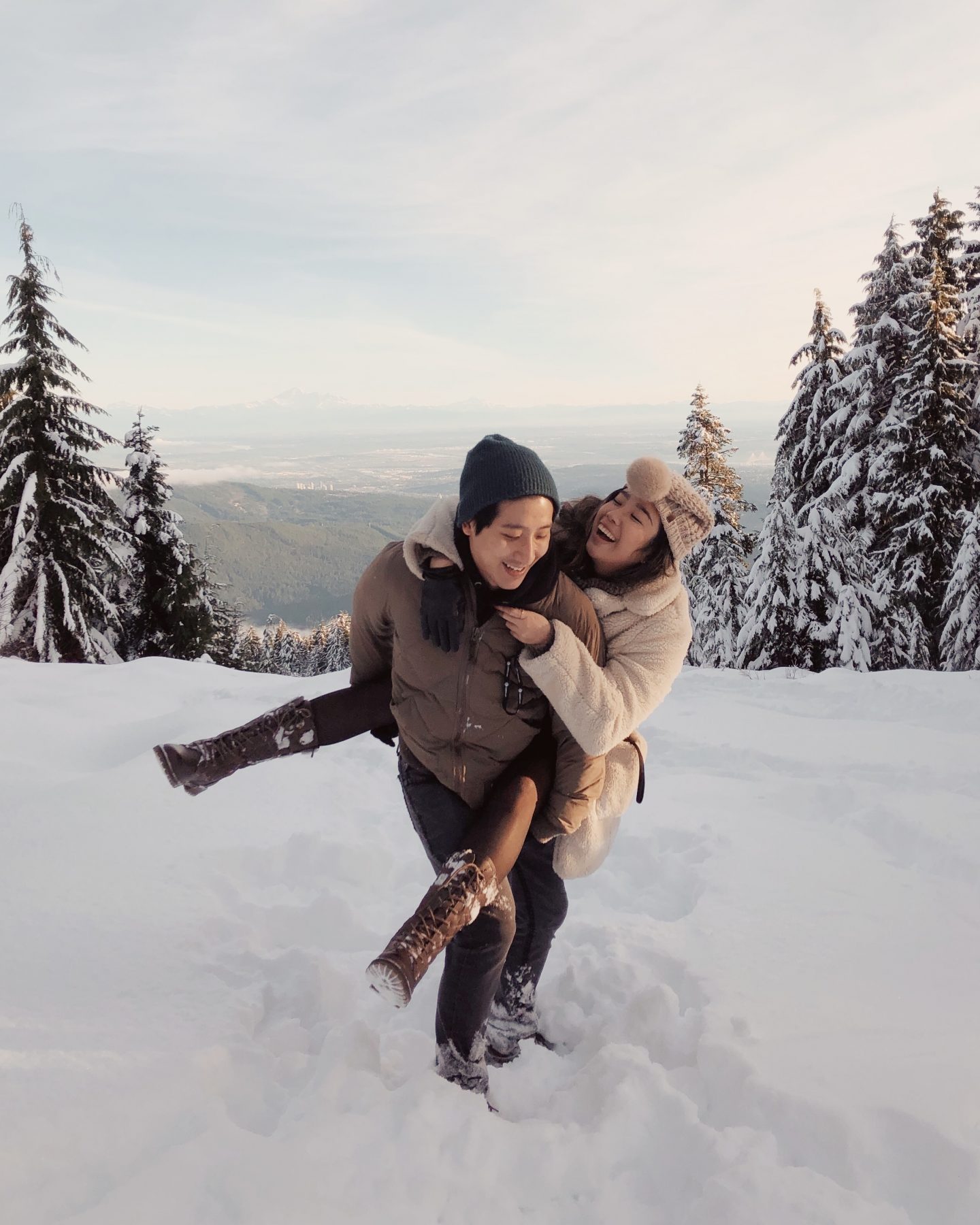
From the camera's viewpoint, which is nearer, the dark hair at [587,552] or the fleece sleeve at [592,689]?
the fleece sleeve at [592,689]

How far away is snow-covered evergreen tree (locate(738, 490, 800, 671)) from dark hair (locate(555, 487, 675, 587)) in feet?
47.0

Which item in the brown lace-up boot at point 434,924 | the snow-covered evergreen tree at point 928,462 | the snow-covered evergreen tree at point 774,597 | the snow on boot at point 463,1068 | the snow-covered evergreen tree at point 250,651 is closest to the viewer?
the brown lace-up boot at point 434,924

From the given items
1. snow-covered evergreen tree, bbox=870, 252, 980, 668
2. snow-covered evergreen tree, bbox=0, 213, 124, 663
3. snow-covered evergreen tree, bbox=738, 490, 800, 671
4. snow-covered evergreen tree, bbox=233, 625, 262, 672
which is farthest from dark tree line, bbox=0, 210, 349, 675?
snow-covered evergreen tree, bbox=870, 252, 980, 668

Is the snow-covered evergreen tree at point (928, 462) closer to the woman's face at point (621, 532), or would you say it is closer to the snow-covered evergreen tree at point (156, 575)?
the woman's face at point (621, 532)

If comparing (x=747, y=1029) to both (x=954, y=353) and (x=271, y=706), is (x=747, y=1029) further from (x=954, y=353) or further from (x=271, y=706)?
(x=954, y=353)

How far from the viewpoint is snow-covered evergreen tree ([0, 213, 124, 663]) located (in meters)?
16.4

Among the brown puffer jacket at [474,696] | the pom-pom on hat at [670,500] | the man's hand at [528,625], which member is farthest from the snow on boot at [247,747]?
the pom-pom on hat at [670,500]

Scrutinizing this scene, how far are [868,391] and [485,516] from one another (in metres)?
17.4

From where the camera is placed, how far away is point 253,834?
14.8ft

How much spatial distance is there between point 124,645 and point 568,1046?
906 inches

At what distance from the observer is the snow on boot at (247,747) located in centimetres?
301

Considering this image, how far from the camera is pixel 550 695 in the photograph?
7.87 feet

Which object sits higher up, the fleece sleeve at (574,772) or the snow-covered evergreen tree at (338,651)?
the fleece sleeve at (574,772)

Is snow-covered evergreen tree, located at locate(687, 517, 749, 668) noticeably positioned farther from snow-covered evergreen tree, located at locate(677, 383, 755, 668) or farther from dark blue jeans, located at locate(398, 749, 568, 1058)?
dark blue jeans, located at locate(398, 749, 568, 1058)
